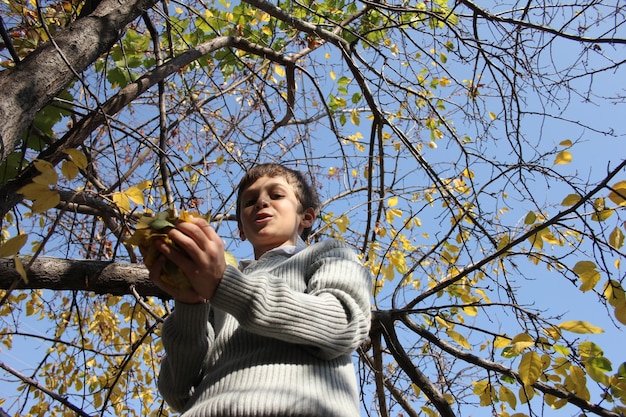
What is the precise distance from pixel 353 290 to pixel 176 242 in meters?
0.42

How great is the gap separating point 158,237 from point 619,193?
1261 mm

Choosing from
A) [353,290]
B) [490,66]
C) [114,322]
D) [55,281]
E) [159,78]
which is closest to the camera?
[353,290]

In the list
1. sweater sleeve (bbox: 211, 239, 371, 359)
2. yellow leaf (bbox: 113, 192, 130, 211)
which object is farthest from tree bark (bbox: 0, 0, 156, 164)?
sweater sleeve (bbox: 211, 239, 371, 359)

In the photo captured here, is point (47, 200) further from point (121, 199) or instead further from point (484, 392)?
point (484, 392)

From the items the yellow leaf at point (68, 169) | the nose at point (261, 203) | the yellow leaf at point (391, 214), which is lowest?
the yellow leaf at point (68, 169)

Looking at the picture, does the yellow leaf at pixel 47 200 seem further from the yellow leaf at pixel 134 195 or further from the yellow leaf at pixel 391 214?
the yellow leaf at pixel 391 214

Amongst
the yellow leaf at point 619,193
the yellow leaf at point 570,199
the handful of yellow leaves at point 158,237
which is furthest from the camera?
the yellow leaf at point 570,199

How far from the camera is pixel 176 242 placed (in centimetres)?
94

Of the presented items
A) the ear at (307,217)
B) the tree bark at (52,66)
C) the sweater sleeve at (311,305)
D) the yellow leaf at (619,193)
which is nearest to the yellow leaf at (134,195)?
the tree bark at (52,66)

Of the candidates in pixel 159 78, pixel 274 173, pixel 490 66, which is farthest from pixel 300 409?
pixel 490 66

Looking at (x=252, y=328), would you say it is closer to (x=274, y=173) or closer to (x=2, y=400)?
(x=274, y=173)

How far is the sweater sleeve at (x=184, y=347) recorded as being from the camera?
1111 millimetres

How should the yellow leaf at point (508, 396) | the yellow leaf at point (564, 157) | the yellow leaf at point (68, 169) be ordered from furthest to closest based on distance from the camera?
the yellow leaf at point (564, 157) < the yellow leaf at point (508, 396) < the yellow leaf at point (68, 169)

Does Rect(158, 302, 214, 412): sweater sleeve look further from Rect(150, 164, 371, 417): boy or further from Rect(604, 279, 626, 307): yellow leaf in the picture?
Rect(604, 279, 626, 307): yellow leaf
